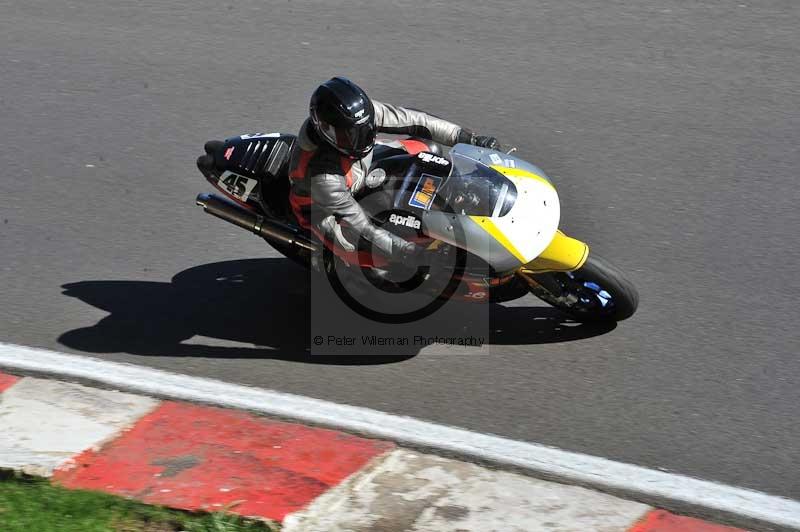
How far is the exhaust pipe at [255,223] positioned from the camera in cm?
588

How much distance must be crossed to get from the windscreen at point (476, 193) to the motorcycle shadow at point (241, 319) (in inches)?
31.6

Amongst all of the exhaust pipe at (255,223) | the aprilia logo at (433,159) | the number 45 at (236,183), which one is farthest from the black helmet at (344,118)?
the number 45 at (236,183)

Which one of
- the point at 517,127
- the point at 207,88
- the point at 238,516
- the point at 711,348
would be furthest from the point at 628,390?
the point at 207,88

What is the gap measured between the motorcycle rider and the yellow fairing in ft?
2.00

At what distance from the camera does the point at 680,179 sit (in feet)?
Result: 23.8

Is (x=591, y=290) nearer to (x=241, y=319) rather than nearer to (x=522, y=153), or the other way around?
(x=241, y=319)

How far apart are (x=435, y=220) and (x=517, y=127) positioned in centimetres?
272

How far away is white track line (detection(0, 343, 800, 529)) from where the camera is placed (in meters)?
4.47

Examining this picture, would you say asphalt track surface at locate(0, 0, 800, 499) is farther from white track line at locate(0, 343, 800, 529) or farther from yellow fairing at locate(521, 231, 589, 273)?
yellow fairing at locate(521, 231, 589, 273)

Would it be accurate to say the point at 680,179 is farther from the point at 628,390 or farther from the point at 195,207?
the point at 195,207

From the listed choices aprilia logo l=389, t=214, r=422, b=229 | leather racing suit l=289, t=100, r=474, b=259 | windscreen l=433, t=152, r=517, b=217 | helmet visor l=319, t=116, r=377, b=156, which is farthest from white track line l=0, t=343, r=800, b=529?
helmet visor l=319, t=116, r=377, b=156

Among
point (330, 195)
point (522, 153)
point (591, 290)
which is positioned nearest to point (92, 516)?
point (330, 195)

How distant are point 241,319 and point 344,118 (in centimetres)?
144

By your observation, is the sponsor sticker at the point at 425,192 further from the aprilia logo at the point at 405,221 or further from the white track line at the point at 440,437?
the white track line at the point at 440,437
